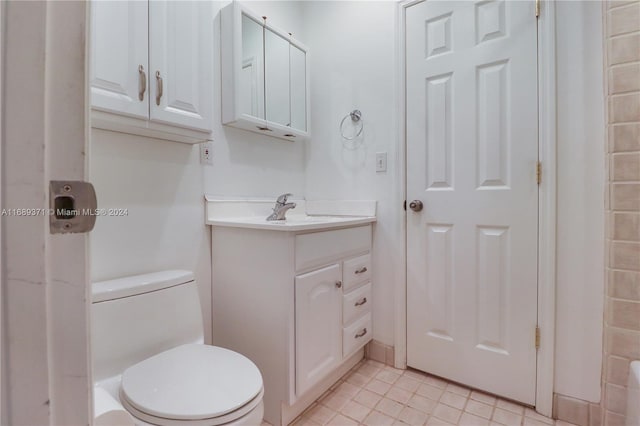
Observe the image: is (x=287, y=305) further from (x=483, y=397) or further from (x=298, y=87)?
(x=298, y=87)

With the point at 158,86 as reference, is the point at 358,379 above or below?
below

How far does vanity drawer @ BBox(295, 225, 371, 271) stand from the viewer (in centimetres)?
131

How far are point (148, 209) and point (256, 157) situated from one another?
2.20ft

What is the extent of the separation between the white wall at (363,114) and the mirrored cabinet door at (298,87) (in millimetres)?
141

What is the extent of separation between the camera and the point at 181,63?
1234 mm

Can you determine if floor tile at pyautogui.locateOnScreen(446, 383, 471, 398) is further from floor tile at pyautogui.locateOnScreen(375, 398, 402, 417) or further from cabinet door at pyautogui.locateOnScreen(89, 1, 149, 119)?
cabinet door at pyautogui.locateOnScreen(89, 1, 149, 119)

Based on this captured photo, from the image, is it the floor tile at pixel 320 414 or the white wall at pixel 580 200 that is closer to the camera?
the white wall at pixel 580 200

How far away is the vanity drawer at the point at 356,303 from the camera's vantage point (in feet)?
5.24

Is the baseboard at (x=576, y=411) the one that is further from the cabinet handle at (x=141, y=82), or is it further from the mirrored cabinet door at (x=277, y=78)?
the cabinet handle at (x=141, y=82)

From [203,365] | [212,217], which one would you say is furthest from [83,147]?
[212,217]

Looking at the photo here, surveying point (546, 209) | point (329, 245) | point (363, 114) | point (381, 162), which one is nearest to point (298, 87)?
point (363, 114)

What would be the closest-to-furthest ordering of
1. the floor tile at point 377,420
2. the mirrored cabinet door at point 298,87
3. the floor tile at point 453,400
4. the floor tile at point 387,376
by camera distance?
the floor tile at point 377,420
the floor tile at point 453,400
the floor tile at point 387,376
the mirrored cabinet door at point 298,87

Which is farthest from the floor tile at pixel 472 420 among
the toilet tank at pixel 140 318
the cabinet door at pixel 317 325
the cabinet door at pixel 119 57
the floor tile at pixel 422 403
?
the cabinet door at pixel 119 57

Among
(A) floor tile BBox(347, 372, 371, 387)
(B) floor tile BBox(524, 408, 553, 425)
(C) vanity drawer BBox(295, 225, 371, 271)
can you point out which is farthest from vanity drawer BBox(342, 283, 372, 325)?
(B) floor tile BBox(524, 408, 553, 425)
